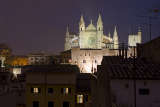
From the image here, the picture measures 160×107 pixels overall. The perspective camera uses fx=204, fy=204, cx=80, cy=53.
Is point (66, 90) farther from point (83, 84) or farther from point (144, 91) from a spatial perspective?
point (144, 91)

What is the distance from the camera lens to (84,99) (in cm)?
2200

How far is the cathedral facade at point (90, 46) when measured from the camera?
6303 centimetres

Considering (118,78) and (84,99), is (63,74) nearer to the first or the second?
(84,99)

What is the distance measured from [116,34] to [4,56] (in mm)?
48444

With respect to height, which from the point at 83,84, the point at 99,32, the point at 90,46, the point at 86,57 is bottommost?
the point at 83,84

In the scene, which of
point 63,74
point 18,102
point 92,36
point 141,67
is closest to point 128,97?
point 141,67

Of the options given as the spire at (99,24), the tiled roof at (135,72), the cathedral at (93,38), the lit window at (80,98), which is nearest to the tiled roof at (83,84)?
the lit window at (80,98)

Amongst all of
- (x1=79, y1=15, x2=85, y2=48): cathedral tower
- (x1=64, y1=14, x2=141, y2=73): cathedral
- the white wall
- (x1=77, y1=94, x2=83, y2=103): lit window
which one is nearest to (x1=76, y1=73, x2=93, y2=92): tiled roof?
(x1=77, y1=94, x2=83, y2=103): lit window

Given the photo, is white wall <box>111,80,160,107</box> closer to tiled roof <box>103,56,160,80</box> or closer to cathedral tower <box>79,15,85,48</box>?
tiled roof <box>103,56,160,80</box>

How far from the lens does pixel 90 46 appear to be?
76688mm

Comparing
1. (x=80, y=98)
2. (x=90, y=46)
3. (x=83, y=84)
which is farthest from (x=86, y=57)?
(x=80, y=98)

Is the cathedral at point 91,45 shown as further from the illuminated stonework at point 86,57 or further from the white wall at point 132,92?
the white wall at point 132,92

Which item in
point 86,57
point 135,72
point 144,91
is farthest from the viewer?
point 86,57

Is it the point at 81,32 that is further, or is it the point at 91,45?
the point at 81,32
